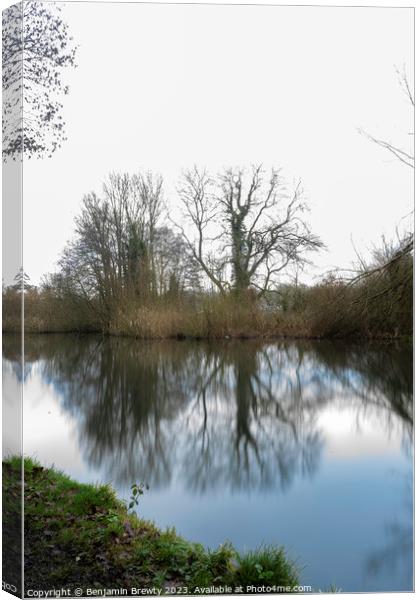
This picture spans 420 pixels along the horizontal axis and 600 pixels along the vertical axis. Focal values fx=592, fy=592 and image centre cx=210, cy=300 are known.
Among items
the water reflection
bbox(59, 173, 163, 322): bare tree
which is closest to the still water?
the water reflection

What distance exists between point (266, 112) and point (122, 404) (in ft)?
7.59

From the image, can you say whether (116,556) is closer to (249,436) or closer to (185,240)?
(249,436)

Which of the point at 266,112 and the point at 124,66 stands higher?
the point at 124,66

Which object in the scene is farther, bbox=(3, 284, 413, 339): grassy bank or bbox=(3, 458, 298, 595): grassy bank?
bbox=(3, 284, 413, 339): grassy bank

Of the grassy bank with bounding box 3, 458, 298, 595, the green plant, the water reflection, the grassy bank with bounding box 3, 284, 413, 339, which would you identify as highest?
the grassy bank with bounding box 3, 284, 413, 339

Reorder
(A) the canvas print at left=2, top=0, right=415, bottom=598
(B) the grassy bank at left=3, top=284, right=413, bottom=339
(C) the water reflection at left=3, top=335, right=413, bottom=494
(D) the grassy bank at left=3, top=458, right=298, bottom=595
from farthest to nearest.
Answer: (B) the grassy bank at left=3, top=284, right=413, bottom=339
(C) the water reflection at left=3, top=335, right=413, bottom=494
(A) the canvas print at left=2, top=0, right=415, bottom=598
(D) the grassy bank at left=3, top=458, right=298, bottom=595

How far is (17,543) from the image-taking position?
365 cm

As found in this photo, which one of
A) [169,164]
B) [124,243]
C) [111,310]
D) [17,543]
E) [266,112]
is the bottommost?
[17,543]

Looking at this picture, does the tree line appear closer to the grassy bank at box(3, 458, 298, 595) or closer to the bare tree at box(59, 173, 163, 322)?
the bare tree at box(59, 173, 163, 322)

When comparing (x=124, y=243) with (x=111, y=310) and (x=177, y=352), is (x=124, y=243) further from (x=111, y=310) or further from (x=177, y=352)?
(x=177, y=352)

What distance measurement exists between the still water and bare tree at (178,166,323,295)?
1.80 feet

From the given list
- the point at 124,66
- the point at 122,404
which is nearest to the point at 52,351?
the point at 122,404

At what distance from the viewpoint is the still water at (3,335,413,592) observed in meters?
3.86

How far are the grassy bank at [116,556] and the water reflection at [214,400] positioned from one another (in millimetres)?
344
